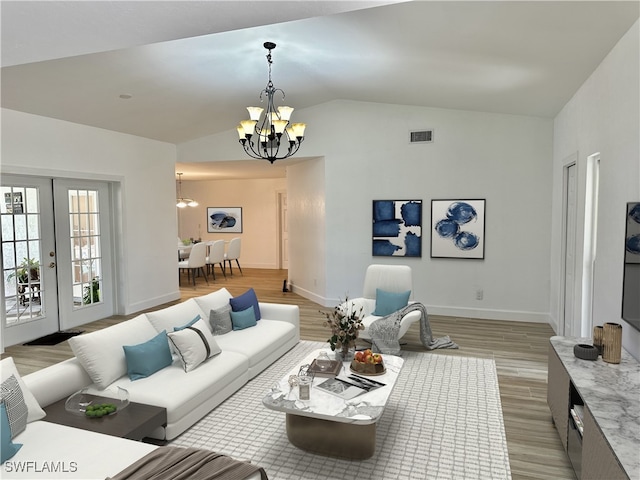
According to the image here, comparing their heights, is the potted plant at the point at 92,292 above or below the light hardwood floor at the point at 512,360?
above

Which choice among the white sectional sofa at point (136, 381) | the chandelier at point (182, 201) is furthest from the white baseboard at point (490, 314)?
the chandelier at point (182, 201)

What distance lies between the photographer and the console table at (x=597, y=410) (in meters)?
1.70

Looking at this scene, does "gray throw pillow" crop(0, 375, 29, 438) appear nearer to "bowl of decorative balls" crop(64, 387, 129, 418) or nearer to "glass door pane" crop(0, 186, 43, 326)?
"bowl of decorative balls" crop(64, 387, 129, 418)

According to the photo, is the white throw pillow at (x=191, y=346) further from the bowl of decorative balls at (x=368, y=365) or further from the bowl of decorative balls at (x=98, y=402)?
the bowl of decorative balls at (x=368, y=365)

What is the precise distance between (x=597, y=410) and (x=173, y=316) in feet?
10.3

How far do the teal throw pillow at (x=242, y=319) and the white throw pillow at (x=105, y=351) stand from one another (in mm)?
1151

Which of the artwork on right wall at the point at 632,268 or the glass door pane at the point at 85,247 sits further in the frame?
the glass door pane at the point at 85,247

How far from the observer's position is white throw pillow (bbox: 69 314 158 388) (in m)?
2.94

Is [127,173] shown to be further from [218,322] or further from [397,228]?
[397,228]

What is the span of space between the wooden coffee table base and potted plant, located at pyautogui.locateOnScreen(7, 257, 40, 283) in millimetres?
4105

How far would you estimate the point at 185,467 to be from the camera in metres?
A: 1.94

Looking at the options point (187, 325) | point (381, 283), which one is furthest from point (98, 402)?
point (381, 283)

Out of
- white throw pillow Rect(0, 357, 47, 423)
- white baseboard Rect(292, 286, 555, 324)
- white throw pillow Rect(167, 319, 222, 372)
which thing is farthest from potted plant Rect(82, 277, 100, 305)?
white baseboard Rect(292, 286, 555, 324)

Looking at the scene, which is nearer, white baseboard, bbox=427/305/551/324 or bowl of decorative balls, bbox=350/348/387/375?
bowl of decorative balls, bbox=350/348/387/375
